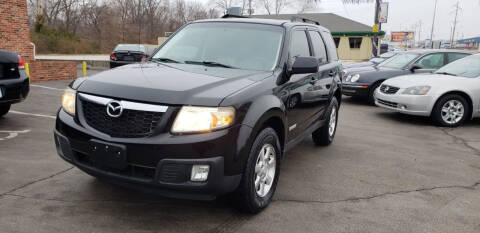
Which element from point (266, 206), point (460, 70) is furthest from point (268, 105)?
point (460, 70)

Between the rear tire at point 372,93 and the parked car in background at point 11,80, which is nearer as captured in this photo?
the parked car in background at point 11,80

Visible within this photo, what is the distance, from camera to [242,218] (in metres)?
3.42

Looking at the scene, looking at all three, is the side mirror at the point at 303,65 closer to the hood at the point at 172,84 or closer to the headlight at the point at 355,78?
the hood at the point at 172,84

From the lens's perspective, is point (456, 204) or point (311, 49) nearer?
point (456, 204)

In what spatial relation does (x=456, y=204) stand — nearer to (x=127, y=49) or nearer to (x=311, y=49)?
(x=311, y=49)

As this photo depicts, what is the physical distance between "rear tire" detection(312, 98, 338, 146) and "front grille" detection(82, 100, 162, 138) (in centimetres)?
335

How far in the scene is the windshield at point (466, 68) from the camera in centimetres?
819

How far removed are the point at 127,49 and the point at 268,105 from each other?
1549 centimetres

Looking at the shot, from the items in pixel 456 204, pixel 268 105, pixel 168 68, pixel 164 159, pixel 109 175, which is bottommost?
pixel 456 204

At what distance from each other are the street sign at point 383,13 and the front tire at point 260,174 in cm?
2014

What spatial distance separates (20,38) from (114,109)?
11.0m

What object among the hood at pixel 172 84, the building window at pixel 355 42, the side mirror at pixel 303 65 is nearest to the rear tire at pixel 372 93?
the side mirror at pixel 303 65

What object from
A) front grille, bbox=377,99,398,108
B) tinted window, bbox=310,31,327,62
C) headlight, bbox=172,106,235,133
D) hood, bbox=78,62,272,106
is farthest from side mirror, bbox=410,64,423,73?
headlight, bbox=172,106,235,133

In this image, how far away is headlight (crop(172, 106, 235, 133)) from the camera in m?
2.89
